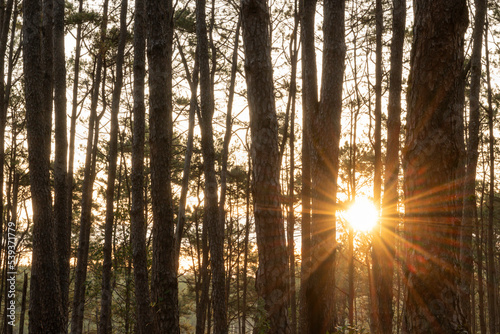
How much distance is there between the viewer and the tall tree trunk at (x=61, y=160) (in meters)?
7.47

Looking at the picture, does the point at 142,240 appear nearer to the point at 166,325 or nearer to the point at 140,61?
the point at 166,325

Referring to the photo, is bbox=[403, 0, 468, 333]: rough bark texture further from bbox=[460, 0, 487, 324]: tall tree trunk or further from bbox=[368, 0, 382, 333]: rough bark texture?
bbox=[460, 0, 487, 324]: tall tree trunk

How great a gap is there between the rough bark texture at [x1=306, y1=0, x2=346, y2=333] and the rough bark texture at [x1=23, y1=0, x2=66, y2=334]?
3692 millimetres

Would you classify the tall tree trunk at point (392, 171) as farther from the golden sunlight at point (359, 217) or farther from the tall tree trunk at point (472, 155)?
the golden sunlight at point (359, 217)

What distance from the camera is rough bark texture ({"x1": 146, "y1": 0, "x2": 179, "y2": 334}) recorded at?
5.61 meters

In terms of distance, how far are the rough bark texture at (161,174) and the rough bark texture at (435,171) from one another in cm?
340

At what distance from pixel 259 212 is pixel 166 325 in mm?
2609

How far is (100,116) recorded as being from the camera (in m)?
16.7

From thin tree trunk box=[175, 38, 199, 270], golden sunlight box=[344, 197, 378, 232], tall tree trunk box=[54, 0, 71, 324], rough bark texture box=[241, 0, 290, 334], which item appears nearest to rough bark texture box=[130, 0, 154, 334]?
tall tree trunk box=[54, 0, 71, 324]

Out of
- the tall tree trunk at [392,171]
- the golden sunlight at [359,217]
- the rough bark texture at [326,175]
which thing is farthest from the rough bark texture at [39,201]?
the golden sunlight at [359,217]

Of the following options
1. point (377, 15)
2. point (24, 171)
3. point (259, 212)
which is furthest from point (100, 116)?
point (259, 212)

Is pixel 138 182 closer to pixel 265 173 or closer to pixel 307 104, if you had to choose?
pixel 307 104

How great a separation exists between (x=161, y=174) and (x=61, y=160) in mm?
3013

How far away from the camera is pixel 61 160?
7.70 m
